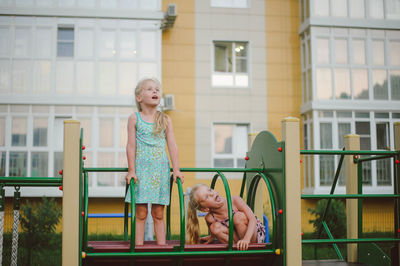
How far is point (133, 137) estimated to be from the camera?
4211mm

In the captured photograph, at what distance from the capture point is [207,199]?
429 centimetres

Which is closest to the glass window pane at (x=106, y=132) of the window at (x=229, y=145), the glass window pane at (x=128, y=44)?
the glass window pane at (x=128, y=44)

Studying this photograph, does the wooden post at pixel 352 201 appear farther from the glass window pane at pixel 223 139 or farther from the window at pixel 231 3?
A: the window at pixel 231 3

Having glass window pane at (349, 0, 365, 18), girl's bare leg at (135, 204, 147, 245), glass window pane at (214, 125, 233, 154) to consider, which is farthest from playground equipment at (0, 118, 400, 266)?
Answer: glass window pane at (349, 0, 365, 18)

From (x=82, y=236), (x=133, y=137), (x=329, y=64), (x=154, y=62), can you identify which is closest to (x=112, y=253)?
(x=82, y=236)

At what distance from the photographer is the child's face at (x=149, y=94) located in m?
4.34

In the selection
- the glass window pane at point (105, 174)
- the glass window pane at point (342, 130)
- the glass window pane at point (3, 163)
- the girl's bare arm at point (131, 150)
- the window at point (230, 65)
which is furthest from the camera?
the window at point (230, 65)

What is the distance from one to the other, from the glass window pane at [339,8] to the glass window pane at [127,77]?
20.2 feet

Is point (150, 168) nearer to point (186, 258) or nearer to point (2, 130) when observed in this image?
point (186, 258)

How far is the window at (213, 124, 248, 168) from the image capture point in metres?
14.1

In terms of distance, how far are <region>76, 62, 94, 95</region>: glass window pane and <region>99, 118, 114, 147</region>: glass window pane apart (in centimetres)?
94

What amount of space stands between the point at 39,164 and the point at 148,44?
15.0 ft

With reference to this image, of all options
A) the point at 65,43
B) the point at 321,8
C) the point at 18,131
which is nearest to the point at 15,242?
the point at 18,131

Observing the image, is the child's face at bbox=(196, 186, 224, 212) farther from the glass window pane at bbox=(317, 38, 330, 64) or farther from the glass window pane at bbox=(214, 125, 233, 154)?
the glass window pane at bbox=(317, 38, 330, 64)
